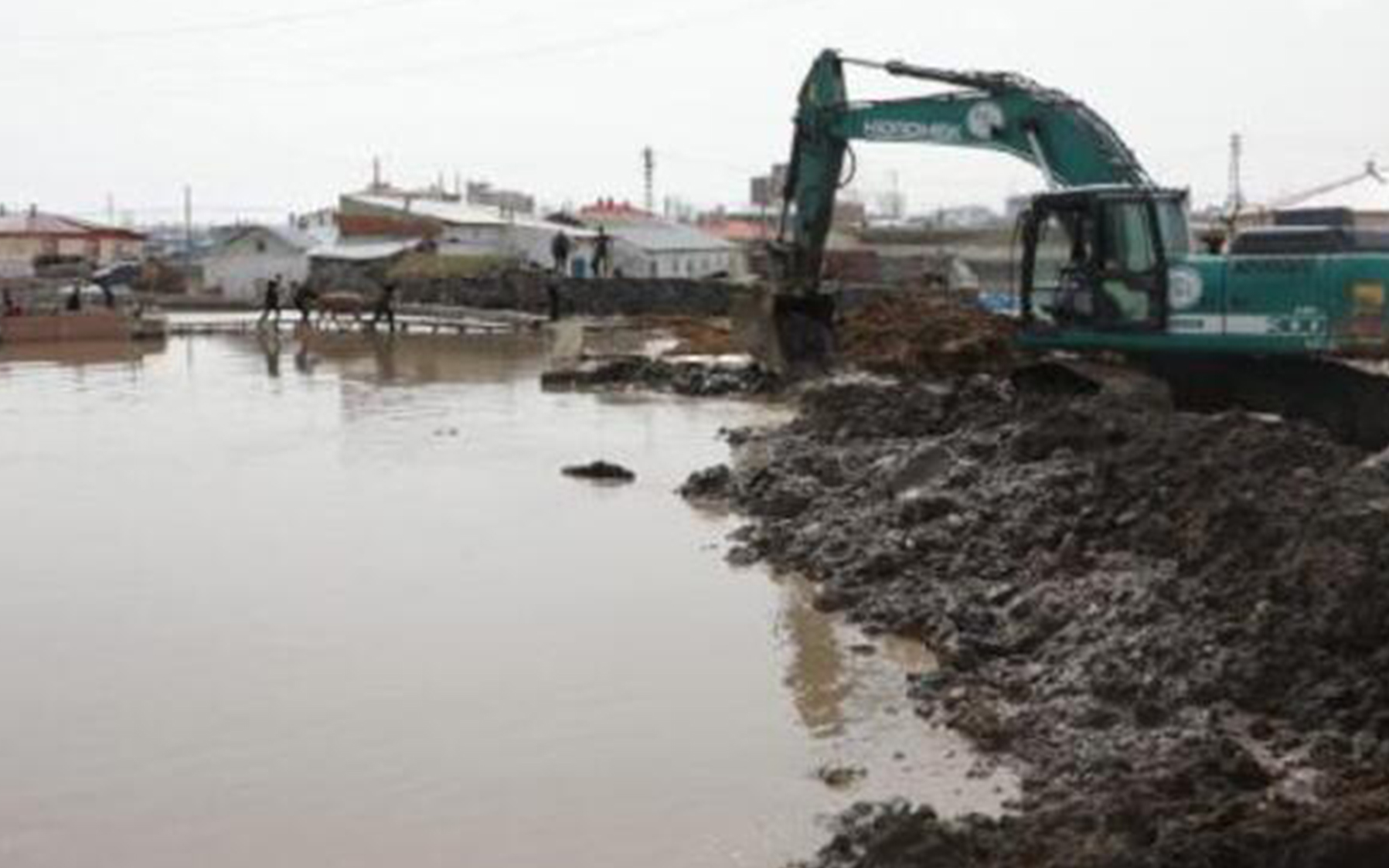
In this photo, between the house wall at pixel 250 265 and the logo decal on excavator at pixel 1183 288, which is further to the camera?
the house wall at pixel 250 265

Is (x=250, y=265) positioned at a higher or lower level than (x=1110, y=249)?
higher

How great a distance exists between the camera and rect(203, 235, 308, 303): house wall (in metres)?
70.5

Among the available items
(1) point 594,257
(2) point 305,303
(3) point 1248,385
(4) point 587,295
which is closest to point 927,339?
(3) point 1248,385

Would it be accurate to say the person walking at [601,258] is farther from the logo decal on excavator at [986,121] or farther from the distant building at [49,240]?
the logo decal on excavator at [986,121]

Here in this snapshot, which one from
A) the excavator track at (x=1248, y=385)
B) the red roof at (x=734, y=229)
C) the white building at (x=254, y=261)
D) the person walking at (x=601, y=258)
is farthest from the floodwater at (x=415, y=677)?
the red roof at (x=734, y=229)

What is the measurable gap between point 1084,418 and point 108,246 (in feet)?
260

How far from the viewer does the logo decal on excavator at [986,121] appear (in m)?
22.3

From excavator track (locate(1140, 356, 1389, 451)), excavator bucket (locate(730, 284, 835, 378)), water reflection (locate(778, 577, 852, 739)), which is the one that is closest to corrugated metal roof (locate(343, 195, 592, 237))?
excavator bucket (locate(730, 284, 835, 378))

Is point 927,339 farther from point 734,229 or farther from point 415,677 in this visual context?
point 734,229

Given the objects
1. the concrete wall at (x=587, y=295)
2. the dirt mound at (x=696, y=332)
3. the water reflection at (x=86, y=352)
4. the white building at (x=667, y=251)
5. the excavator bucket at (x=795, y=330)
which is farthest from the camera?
the white building at (x=667, y=251)

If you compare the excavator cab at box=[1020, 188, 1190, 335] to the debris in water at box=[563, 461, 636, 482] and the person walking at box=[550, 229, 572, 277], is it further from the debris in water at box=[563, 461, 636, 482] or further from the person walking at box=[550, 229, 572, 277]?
the person walking at box=[550, 229, 572, 277]

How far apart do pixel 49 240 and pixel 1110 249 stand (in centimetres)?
6473

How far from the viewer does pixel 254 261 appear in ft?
236

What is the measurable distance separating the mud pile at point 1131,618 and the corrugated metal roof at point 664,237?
62994mm
